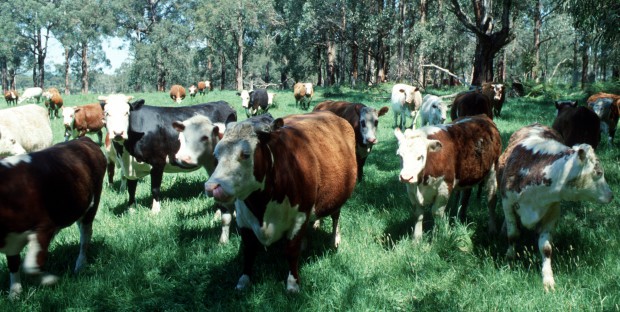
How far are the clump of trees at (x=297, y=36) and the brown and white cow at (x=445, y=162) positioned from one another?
75.3 ft

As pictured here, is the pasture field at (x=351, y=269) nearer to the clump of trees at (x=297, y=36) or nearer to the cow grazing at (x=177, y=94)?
the clump of trees at (x=297, y=36)

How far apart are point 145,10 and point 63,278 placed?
6349 cm

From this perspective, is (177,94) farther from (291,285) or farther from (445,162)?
(291,285)

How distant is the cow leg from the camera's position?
405cm

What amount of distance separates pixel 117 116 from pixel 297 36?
34.9 meters

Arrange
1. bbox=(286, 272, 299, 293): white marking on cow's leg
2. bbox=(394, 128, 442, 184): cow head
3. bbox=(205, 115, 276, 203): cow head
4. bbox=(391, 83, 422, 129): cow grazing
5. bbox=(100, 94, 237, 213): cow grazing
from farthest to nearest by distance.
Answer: bbox=(391, 83, 422, 129): cow grazing < bbox=(100, 94, 237, 213): cow grazing < bbox=(394, 128, 442, 184): cow head < bbox=(286, 272, 299, 293): white marking on cow's leg < bbox=(205, 115, 276, 203): cow head

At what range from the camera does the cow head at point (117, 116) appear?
6637 mm

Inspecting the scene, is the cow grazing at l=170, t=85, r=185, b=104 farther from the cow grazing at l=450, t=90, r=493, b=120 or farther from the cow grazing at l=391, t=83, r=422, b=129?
the cow grazing at l=450, t=90, r=493, b=120

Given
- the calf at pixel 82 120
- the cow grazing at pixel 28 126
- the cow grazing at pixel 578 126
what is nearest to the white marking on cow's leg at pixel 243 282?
the cow grazing at pixel 578 126

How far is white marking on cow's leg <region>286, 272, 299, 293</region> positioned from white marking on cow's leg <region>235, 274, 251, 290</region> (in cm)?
38

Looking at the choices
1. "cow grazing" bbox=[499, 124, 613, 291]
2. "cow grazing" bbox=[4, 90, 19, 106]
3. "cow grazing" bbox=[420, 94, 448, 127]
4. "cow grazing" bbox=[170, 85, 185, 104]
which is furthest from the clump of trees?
"cow grazing" bbox=[499, 124, 613, 291]

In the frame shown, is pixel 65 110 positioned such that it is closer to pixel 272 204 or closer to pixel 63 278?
pixel 63 278

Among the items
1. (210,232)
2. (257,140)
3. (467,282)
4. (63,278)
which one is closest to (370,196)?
(210,232)

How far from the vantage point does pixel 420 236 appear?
5008 millimetres
